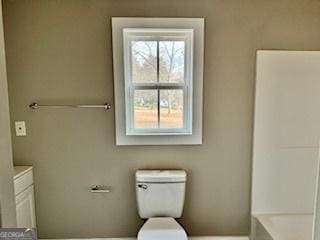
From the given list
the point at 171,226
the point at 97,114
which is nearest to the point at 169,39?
the point at 97,114

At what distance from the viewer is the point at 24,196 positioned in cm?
227

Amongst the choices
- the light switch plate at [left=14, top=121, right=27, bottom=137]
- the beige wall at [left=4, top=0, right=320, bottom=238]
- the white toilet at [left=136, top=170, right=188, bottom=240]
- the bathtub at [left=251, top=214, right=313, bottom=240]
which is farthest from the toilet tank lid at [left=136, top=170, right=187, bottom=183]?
the light switch plate at [left=14, top=121, right=27, bottom=137]

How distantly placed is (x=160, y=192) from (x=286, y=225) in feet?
3.92

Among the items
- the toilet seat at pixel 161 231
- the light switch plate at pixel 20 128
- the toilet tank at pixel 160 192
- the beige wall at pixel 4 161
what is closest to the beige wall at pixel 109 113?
the light switch plate at pixel 20 128

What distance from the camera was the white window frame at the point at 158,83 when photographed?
7.73ft

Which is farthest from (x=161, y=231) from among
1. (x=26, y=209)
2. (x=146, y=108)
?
(x=26, y=209)

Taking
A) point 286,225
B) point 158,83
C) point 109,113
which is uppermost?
point 158,83

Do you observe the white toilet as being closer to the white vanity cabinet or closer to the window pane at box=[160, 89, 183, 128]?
the window pane at box=[160, 89, 183, 128]

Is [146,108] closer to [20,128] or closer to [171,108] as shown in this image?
[171,108]

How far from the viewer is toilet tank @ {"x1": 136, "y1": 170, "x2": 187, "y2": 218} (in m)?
2.34

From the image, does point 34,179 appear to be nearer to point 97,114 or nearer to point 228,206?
point 97,114

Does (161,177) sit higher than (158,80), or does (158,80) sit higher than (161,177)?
(158,80)

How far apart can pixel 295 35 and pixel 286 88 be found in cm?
45

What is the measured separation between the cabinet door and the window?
88 centimetres
